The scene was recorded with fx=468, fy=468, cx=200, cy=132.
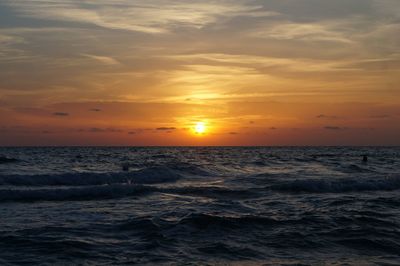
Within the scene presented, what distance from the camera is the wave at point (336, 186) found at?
24.0 meters

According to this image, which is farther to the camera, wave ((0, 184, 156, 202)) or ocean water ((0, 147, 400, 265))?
wave ((0, 184, 156, 202))

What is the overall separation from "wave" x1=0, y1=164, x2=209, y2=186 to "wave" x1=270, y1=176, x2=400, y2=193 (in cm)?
888

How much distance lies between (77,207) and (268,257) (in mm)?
9469

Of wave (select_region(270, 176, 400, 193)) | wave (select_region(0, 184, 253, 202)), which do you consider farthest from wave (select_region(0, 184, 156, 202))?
wave (select_region(270, 176, 400, 193))

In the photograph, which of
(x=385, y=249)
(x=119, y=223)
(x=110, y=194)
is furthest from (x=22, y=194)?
(x=385, y=249)

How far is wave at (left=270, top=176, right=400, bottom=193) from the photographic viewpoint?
78.7 feet

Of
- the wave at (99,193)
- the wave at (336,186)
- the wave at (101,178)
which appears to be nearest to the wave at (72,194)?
the wave at (99,193)

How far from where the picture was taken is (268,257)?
10.1 m

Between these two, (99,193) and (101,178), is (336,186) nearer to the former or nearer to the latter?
(99,193)

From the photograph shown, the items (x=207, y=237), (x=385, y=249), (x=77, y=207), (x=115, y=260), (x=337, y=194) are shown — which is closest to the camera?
(x=115, y=260)

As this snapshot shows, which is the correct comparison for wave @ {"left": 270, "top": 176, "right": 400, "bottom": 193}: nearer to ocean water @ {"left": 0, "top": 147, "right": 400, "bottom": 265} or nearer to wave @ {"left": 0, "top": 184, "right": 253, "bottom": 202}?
ocean water @ {"left": 0, "top": 147, "right": 400, "bottom": 265}

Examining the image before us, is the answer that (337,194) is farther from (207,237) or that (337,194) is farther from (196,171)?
(196,171)

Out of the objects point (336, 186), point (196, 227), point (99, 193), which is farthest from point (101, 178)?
point (196, 227)

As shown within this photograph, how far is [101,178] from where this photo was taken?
99.5ft
